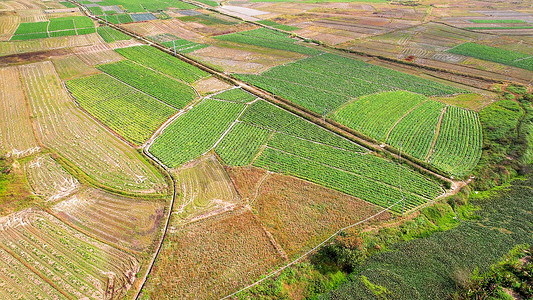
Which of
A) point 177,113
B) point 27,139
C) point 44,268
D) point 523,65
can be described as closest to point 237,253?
point 44,268

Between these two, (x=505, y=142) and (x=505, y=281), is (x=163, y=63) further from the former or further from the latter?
(x=505, y=281)

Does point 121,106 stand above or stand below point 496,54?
below

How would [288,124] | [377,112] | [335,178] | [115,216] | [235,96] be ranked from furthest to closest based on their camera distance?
[235,96], [377,112], [288,124], [335,178], [115,216]

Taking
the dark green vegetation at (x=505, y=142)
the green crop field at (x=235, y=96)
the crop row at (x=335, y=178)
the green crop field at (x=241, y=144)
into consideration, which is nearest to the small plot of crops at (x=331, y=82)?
the green crop field at (x=235, y=96)

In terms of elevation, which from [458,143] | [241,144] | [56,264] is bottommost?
[56,264]

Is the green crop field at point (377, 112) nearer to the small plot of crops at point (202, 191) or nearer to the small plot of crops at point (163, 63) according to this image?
the small plot of crops at point (202, 191)

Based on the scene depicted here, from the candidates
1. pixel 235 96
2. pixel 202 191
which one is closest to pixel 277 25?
pixel 235 96

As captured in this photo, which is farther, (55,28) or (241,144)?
(55,28)

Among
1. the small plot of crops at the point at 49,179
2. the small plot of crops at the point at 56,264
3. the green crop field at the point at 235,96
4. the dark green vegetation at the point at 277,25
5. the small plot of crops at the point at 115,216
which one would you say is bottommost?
the small plot of crops at the point at 56,264
